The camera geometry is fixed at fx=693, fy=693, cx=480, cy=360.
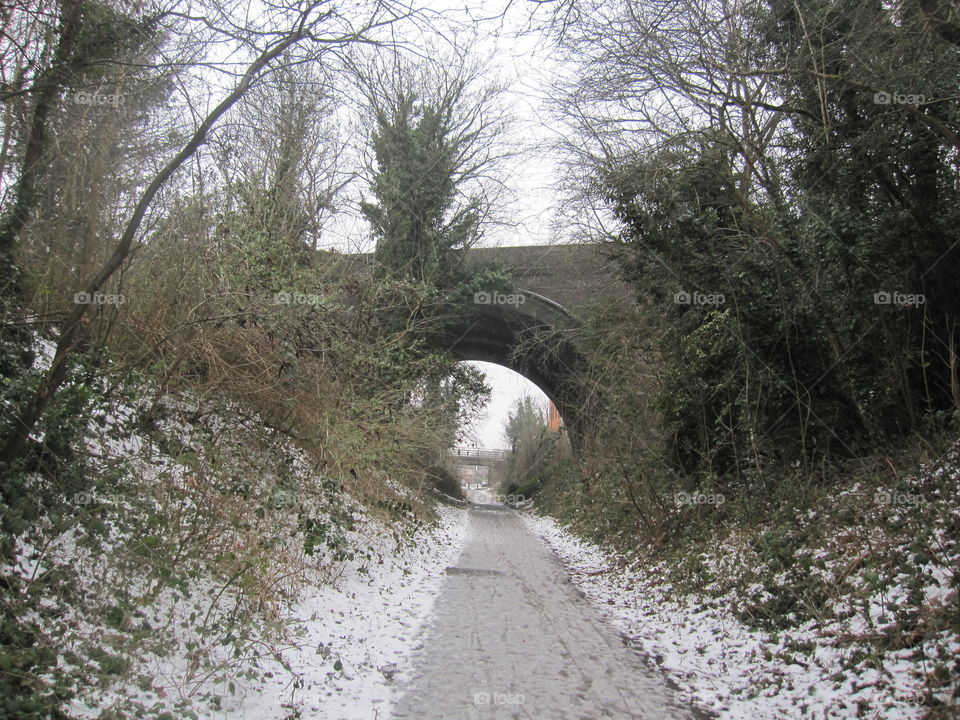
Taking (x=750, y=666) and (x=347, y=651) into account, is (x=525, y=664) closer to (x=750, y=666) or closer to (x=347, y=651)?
(x=347, y=651)

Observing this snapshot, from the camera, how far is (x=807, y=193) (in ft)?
29.2

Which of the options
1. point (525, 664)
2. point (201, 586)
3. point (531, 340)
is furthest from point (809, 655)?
point (531, 340)

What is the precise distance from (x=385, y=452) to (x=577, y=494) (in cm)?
1030

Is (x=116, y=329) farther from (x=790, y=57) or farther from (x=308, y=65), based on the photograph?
(x=790, y=57)

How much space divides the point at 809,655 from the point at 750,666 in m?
0.50

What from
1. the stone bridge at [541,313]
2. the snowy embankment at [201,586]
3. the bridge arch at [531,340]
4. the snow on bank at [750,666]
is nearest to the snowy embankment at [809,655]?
the snow on bank at [750,666]

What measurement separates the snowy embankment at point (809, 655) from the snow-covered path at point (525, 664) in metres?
0.35

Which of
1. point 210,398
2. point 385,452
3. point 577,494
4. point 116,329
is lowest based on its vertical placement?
point 577,494

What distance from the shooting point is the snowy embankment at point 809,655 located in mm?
4320

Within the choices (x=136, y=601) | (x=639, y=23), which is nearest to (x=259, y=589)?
(x=136, y=601)

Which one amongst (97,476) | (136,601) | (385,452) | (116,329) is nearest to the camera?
(136,601)

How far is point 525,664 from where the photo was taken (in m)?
5.64

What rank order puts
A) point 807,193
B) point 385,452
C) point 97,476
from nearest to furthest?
point 97,476 < point 807,193 < point 385,452

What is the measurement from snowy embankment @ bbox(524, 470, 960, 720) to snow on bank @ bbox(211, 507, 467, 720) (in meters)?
2.25
